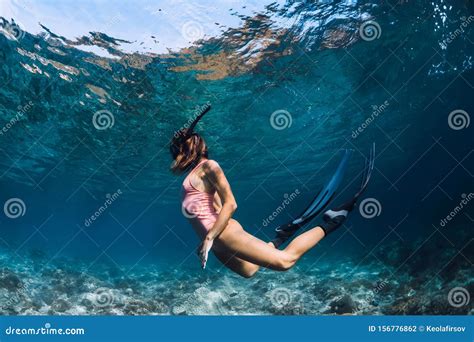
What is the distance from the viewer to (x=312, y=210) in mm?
5855

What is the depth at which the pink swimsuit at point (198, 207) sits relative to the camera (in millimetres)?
4469

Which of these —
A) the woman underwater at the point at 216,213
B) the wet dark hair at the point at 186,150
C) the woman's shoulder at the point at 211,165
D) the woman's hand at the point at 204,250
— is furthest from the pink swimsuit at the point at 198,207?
the woman's hand at the point at 204,250

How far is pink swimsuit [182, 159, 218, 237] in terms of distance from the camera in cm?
447

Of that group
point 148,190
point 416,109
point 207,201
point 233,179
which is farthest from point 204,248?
point 148,190

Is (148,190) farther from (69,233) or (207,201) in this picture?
(69,233)

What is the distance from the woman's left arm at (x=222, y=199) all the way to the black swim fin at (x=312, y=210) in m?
1.60

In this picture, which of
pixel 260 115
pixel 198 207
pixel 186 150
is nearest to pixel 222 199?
pixel 198 207

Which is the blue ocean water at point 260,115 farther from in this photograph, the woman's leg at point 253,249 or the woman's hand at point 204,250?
the woman's hand at point 204,250

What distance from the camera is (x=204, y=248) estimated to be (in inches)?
146

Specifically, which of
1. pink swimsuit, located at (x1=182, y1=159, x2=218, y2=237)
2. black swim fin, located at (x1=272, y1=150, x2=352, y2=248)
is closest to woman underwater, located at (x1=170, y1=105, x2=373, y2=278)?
pink swimsuit, located at (x1=182, y1=159, x2=218, y2=237)

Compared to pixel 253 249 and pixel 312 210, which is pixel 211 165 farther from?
pixel 312 210

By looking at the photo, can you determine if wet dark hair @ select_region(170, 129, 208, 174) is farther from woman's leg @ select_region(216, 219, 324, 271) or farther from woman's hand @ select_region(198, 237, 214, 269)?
woman's hand @ select_region(198, 237, 214, 269)

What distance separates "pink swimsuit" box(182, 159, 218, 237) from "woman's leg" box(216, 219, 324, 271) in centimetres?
26

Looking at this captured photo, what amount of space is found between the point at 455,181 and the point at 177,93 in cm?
4018
